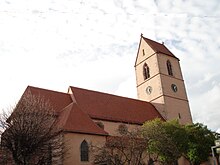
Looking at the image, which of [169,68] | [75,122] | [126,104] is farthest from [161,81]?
[75,122]

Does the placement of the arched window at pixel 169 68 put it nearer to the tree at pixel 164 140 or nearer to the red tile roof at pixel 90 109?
the red tile roof at pixel 90 109

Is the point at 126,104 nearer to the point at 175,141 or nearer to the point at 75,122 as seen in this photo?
the point at 175,141

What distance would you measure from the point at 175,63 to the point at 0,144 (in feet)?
92.1

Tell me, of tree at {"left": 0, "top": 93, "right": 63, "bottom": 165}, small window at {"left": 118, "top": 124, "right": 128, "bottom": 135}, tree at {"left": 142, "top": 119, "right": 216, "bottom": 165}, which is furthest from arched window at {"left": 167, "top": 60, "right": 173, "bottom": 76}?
tree at {"left": 0, "top": 93, "right": 63, "bottom": 165}

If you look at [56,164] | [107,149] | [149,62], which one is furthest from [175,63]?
[56,164]

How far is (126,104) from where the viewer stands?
3403 cm

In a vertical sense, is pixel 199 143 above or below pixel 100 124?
below

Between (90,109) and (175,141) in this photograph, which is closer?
(175,141)

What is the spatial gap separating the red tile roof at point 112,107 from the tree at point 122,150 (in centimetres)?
526

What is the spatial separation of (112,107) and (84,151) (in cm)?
923

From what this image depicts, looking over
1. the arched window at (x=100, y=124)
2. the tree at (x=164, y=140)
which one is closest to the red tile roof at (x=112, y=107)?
the arched window at (x=100, y=124)

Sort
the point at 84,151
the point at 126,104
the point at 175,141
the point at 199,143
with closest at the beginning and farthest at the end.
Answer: the point at 84,151, the point at 175,141, the point at 199,143, the point at 126,104

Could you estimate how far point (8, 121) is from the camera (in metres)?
20.8

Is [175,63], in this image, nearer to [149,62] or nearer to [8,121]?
[149,62]
